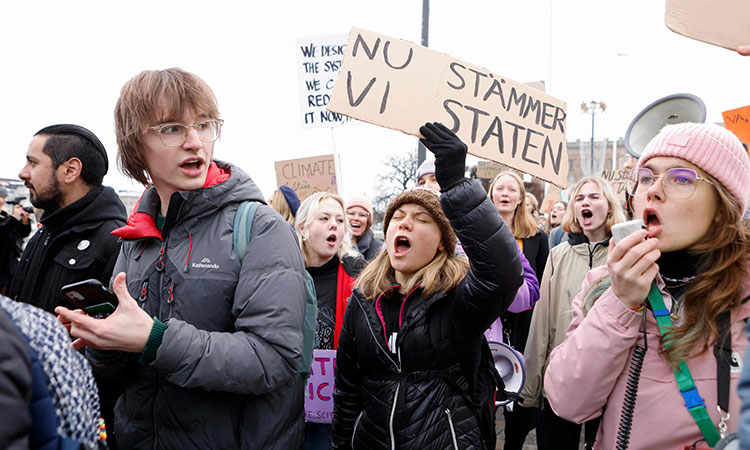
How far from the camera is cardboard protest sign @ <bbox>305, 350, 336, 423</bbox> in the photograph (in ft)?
10.0

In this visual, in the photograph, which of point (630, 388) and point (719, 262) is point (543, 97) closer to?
point (719, 262)

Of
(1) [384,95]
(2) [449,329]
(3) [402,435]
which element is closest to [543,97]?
(1) [384,95]

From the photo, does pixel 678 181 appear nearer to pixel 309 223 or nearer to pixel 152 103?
pixel 152 103

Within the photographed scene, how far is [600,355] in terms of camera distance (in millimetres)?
1554

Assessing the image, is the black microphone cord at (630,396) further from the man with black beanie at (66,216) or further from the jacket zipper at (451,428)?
the man with black beanie at (66,216)

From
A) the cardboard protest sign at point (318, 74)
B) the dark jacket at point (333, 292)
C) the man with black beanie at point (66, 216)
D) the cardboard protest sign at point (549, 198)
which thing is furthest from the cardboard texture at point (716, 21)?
the cardboard protest sign at point (549, 198)

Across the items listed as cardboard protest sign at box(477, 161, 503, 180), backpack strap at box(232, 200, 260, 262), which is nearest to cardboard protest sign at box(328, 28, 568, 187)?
backpack strap at box(232, 200, 260, 262)

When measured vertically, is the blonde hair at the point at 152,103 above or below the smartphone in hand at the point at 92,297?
above

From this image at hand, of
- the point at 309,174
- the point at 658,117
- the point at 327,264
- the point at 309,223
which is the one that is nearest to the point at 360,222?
the point at 309,223

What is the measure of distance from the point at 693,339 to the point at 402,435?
43.2 inches

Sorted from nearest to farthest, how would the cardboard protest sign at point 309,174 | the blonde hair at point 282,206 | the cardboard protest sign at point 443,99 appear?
the cardboard protest sign at point 443,99 < the blonde hair at point 282,206 < the cardboard protest sign at point 309,174

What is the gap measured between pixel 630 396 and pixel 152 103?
1839mm

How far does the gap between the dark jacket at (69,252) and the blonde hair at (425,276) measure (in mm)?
1516

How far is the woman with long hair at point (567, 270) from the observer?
3.59 m
